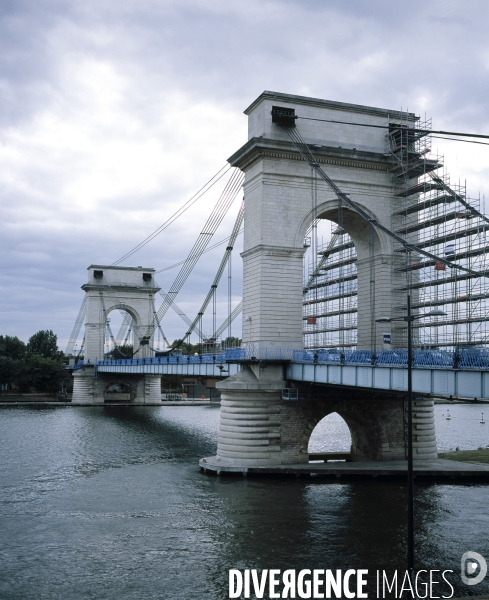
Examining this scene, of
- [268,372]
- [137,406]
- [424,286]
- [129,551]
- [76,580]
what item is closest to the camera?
[76,580]

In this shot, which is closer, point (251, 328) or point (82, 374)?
point (251, 328)

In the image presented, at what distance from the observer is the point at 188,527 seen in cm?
2961

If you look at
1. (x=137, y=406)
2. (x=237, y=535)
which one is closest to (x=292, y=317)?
(x=237, y=535)

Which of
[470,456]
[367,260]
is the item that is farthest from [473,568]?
[367,260]

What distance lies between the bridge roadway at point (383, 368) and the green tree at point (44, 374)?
73216mm

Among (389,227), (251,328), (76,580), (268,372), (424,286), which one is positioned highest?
(389,227)

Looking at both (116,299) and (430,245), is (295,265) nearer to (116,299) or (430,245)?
(430,245)

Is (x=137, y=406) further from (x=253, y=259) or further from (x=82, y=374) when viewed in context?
(x=253, y=259)

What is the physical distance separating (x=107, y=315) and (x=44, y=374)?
16.1 meters

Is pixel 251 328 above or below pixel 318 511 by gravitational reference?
above

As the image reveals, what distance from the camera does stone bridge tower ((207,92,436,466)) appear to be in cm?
4156

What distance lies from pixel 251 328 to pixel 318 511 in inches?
600

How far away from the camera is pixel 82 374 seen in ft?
380

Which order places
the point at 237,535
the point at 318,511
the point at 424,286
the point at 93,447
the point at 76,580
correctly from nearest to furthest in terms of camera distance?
Result: the point at 76,580 → the point at 237,535 → the point at 318,511 → the point at 424,286 → the point at 93,447
